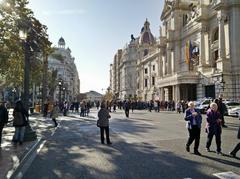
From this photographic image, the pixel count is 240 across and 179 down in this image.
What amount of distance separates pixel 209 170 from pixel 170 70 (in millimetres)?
49653

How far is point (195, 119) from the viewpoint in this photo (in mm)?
7891

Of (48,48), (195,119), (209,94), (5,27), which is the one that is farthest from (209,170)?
(209,94)

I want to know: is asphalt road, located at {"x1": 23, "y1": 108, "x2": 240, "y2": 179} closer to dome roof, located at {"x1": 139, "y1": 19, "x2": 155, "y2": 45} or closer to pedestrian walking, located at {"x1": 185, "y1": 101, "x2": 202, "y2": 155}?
pedestrian walking, located at {"x1": 185, "y1": 101, "x2": 202, "y2": 155}

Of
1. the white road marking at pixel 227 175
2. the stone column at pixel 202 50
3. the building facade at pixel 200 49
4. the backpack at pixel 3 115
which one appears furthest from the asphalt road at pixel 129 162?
the stone column at pixel 202 50

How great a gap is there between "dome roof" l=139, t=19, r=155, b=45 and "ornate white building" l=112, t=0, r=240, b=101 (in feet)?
99.6

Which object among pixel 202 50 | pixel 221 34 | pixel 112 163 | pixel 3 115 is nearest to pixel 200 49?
pixel 202 50

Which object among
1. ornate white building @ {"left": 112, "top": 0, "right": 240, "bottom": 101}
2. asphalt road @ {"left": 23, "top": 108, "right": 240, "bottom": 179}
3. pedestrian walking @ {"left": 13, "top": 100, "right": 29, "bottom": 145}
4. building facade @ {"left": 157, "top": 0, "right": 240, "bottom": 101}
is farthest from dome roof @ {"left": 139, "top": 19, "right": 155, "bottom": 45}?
asphalt road @ {"left": 23, "top": 108, "right": 240, "bottom": 179}

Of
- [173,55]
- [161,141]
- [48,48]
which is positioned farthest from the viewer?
[173,55]

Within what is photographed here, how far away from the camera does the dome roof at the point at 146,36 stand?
94062mm

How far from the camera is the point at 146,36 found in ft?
314

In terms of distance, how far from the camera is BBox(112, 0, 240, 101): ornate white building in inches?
1394

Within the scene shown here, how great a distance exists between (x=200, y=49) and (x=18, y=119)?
3896cm

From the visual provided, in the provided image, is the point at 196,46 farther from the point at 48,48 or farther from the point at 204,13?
the point at 48,48

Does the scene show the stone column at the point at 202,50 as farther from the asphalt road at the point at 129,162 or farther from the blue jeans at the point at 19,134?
the blue jeans at the point at 19,134
